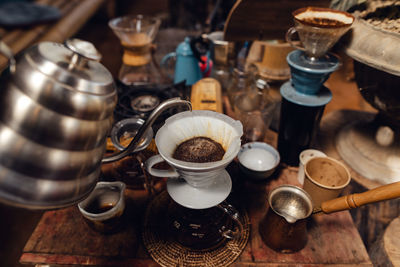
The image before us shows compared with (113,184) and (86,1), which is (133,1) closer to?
(86,1)

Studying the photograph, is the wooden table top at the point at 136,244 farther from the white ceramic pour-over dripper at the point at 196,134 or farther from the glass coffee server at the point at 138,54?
the glass coffee server at the point at 138,54

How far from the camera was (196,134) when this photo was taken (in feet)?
2.94

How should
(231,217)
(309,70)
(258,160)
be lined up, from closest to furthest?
(231,217), (309,70), (258,160)

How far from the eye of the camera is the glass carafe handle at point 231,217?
92 cm

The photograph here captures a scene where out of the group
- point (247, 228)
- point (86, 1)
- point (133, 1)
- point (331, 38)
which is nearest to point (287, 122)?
point (331, 38)

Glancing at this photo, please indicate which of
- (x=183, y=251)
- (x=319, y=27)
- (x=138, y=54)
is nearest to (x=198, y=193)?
(x=183, y=251)

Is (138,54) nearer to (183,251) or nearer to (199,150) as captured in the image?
(199,150)

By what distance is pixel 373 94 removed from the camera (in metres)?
1.31

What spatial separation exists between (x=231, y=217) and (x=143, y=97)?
0.95 metres

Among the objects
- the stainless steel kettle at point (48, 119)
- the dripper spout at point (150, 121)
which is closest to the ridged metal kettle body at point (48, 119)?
the stainless steel kettle at point (48, 119)

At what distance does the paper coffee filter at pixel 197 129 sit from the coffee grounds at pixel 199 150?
0.6 inches

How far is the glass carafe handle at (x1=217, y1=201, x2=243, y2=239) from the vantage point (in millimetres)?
916

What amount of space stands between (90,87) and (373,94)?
1.32 m

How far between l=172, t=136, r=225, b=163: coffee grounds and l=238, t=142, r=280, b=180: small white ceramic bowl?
0.40 metres
